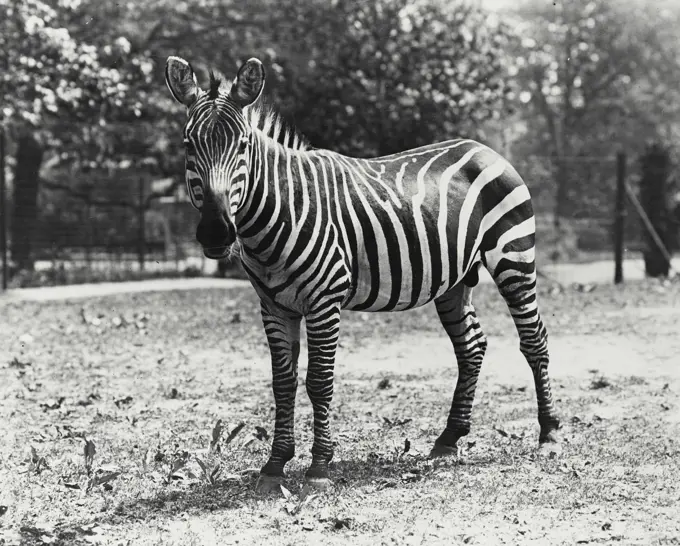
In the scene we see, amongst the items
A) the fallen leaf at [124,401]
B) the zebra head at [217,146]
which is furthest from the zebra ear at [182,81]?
the fallen leaf at [124,401]

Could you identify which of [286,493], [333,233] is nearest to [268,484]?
[286,493]

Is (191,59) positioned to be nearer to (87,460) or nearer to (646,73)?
(87,460)

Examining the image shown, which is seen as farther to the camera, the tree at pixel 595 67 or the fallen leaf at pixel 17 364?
the tree at pixel 595 67

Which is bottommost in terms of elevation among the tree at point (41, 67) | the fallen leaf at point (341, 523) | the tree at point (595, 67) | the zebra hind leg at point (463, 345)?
the fallen leaf at point (341, 523)

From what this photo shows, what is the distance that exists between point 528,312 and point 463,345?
487mm

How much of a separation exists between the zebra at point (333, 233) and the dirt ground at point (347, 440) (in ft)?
1.30

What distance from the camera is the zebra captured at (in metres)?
4.54

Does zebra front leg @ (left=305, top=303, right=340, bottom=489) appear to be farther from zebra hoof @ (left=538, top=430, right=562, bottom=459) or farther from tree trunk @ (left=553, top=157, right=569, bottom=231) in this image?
tree trunk @ (left=553, top=157, right=569, bottom=231)

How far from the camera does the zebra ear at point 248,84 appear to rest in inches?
181

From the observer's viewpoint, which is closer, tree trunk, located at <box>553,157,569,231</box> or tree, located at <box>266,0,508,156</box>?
tree, located at <box>266,0,508,156</box>

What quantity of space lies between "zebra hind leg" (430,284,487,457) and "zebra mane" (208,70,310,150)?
1.47m

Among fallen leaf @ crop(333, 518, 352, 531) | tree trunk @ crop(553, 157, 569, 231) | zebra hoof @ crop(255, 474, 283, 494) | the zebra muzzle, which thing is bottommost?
fallen leaf @ crop(333, 518, 352, 531)

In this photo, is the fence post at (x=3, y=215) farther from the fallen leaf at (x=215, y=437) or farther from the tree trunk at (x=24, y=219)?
the fallen leaf at (x=215, y=437)

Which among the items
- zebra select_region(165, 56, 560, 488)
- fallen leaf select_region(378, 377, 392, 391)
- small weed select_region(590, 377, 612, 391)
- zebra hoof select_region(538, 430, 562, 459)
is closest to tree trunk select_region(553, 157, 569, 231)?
small weed select_region(590, 377, 612, 391)
